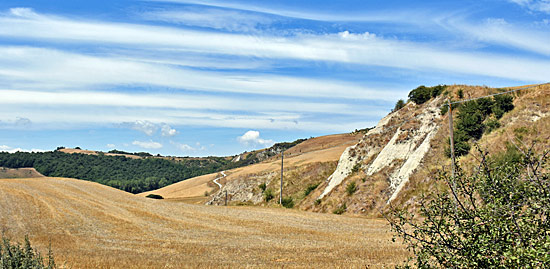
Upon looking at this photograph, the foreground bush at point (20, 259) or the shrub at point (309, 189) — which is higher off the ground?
the foreground bush at point (20, 259)

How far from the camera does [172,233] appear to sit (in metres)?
35.3

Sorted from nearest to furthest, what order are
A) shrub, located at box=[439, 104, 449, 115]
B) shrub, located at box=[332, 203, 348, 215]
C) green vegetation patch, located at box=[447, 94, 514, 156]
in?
green vegetation patch, located at box=[447, 94, 514, 156], shrub, located at box=[332, 203, 348, 215], shrub, located at box=[439, 104, 449, 115]

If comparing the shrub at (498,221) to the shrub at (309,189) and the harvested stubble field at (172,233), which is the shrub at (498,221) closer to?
the harvested stubble field at (172,233)

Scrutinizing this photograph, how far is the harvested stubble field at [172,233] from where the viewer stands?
21.4m

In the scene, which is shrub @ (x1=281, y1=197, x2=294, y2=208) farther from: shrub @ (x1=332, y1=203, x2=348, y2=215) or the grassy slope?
the grassy slope

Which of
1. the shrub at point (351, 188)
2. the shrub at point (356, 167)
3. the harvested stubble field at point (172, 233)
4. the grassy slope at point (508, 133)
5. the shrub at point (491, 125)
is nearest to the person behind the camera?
the harvested stubble field at point (172, 233)

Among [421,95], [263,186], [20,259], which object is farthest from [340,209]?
[20,259]

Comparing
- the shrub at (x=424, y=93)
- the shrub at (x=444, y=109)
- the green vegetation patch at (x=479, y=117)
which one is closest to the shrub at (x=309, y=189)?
the shrub at (x=424, y=93)

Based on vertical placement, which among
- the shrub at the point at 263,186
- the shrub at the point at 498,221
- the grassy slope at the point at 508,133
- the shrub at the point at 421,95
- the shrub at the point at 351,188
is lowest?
the shrub at the point at 263,186

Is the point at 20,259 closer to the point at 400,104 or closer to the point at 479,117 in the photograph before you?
the point at 479,117

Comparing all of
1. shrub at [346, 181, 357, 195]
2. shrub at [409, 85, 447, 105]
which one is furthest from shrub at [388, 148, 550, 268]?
shrub at [409, 85, 447, 105]

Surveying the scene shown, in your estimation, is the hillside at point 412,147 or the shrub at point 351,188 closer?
the hillside at point 412,147

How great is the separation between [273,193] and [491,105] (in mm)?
40103

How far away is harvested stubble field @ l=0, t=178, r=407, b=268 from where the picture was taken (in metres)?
21.4
